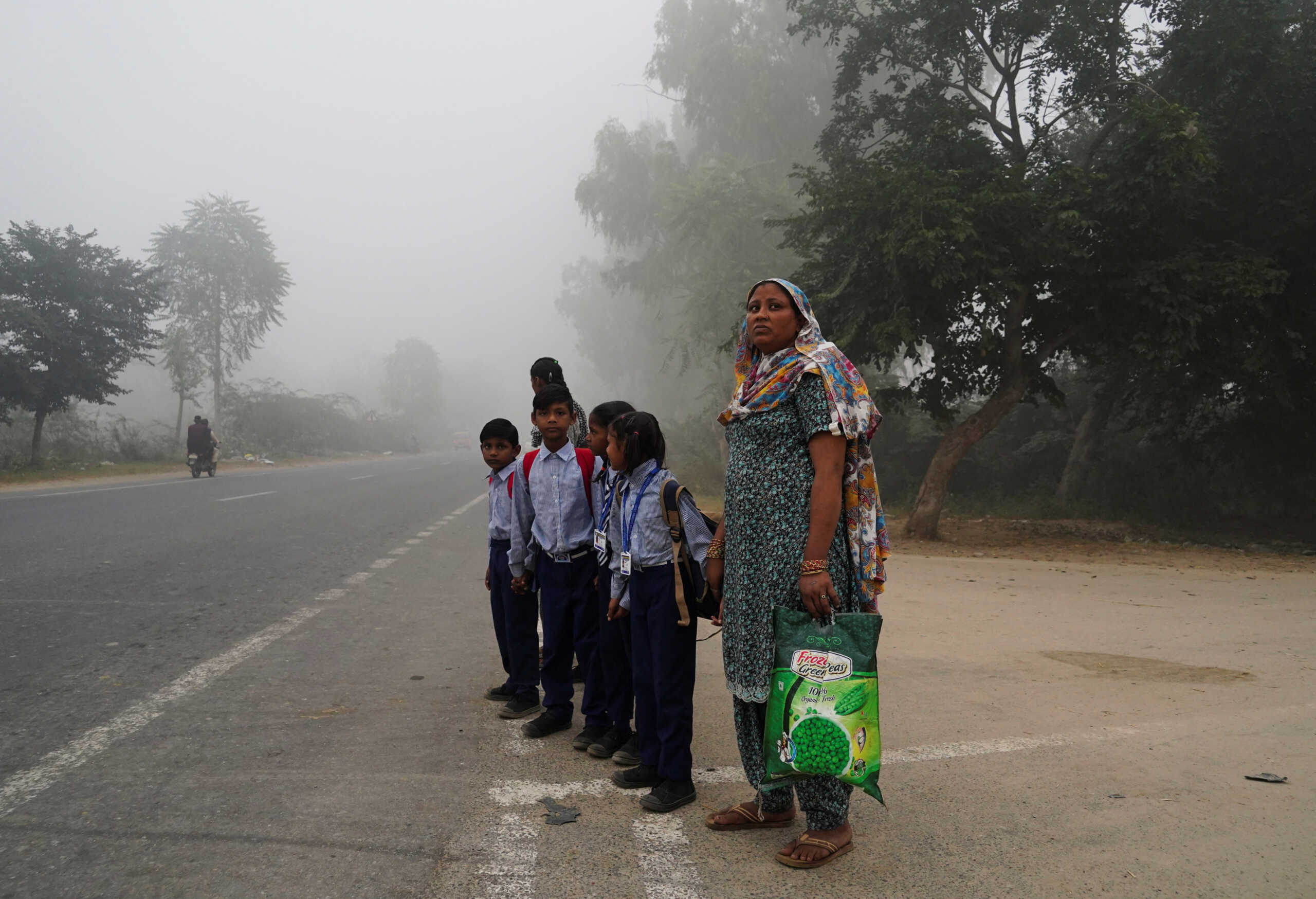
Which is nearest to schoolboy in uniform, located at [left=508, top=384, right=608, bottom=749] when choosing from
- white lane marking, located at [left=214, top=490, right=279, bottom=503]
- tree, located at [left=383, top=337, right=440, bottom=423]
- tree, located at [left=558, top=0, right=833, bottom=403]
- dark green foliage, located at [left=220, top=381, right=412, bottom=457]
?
white lane marking, located at [left=214, top=490, right=279, bottom=503]

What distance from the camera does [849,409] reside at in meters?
2.91

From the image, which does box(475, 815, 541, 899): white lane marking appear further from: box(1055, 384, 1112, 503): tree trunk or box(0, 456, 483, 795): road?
box(1055, 384, 1112, 503): tree trunk

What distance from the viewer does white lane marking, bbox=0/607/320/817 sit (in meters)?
3.42

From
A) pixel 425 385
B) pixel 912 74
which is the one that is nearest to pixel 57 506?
pixel 912 74

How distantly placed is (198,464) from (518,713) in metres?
22.7

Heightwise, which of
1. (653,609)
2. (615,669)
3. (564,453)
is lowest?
(615,669)

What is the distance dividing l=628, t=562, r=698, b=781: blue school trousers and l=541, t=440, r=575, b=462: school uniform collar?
0.86m

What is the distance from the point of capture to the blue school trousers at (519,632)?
468 cm

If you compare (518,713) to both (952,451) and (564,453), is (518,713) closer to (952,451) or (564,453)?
(564,453)

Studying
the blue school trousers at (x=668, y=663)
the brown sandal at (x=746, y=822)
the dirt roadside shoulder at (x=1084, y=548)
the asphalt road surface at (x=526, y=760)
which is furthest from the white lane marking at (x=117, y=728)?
the dirt roadside shoulder at (x=1084, y=548)

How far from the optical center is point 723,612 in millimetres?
3178

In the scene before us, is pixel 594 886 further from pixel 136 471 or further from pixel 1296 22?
pixel 136 471

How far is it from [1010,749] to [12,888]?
3709 mm

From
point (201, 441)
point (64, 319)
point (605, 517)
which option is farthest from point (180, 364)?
point (605, 517)
